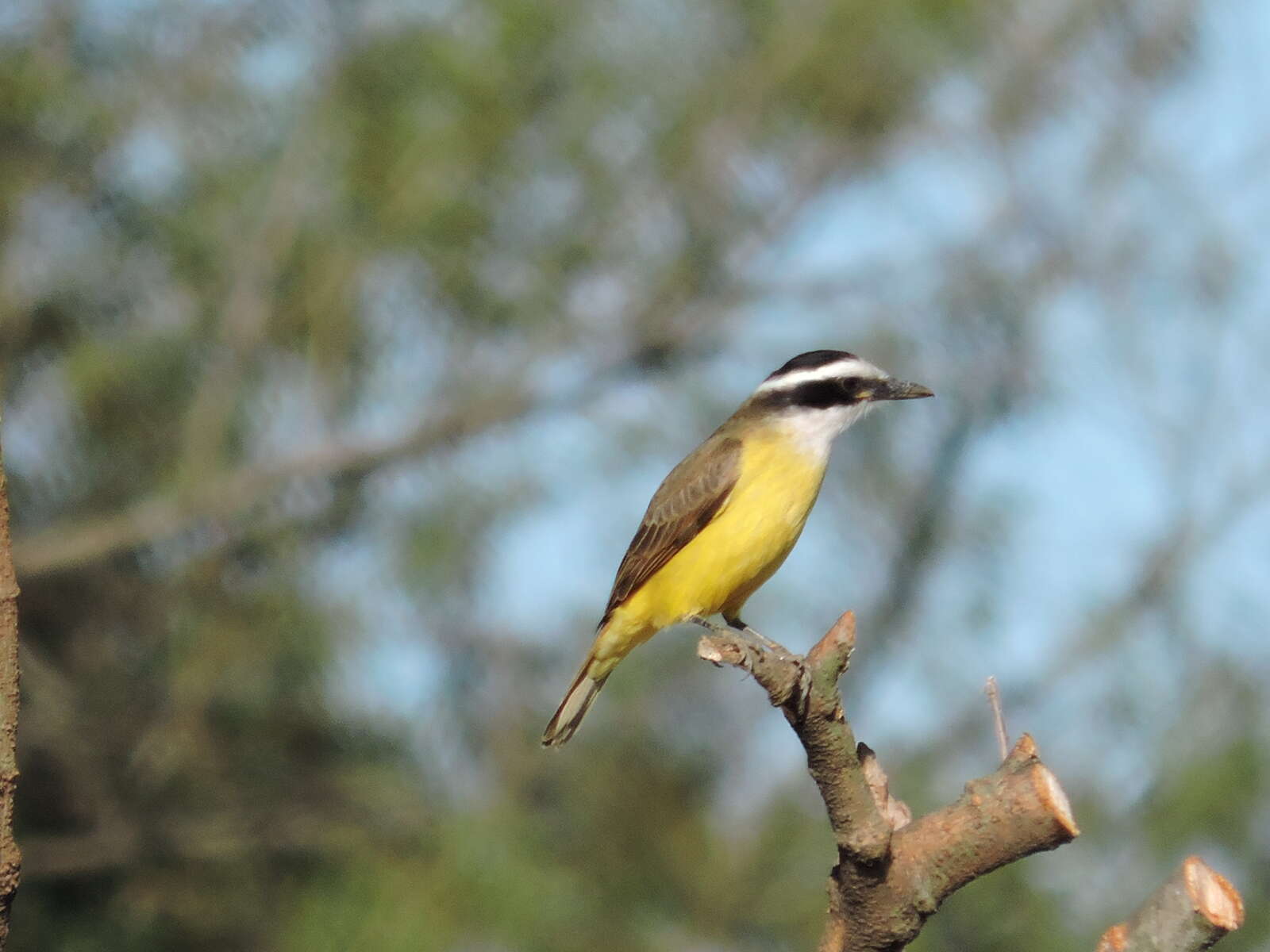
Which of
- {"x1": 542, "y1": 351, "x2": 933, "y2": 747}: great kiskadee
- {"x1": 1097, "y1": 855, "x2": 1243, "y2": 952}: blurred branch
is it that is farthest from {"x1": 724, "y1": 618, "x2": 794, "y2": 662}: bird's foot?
{"x1": 1097, "y1": 855, "x2": 1243, "y2": 952}: blurred branch

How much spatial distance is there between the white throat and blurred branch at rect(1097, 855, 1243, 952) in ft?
7.42

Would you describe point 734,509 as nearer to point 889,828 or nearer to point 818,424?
point 818,424

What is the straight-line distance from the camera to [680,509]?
212 inches

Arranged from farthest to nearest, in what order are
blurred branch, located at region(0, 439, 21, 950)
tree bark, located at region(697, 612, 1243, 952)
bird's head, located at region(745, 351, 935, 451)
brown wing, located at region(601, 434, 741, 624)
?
1. bird's head, located at region(745, 351, 935, 451)
2. brown wing, located at region(601, 434, 741, 624)
3. tree bark, located at region(697, 612, 1243, 952)
4. blurred branch, located at region(0, 439, 21, 950)

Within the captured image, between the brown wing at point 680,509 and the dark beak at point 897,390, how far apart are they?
50cm

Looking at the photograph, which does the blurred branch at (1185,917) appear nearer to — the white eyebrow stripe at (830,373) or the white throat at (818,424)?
the white throat at (818,424)

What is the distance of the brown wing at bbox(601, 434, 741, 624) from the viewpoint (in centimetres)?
532

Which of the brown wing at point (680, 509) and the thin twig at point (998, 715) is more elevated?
the brown wing at point (680, 509)

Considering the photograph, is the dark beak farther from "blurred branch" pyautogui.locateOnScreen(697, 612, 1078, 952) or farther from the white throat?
"blurred branch" pyautogui.locateOnScreen(697, 612, 1078, 952)

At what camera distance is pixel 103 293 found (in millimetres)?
7938

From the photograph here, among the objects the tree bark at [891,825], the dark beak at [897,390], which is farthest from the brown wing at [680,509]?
the tree bark at [891,825]

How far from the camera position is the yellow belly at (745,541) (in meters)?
5.08

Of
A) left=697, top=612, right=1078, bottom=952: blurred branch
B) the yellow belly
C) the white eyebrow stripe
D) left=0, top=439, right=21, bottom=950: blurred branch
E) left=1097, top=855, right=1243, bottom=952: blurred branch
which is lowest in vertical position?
left=1097, top=855, right=1243, bottom=952: blurred branch

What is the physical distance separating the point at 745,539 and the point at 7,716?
2.74m
